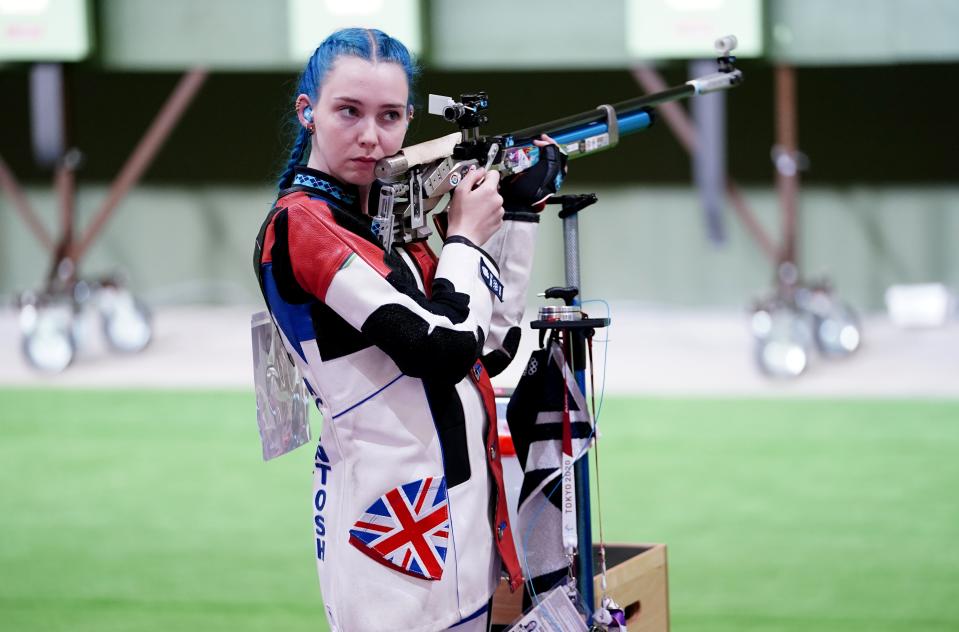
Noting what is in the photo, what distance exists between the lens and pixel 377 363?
1810mm

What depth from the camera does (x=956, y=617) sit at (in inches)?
140

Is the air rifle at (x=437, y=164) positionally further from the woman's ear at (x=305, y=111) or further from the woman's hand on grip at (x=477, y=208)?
the woman's ear at (x=305, y=111)

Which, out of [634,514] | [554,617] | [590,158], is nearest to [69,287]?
[590,158]

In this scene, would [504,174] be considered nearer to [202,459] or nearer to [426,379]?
[426,379]

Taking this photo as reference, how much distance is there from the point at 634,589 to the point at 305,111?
113cm

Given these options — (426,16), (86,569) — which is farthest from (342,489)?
(426,16)

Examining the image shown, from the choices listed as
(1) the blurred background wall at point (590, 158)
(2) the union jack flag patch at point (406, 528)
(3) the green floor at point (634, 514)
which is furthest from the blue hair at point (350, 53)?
(1) the blurred background wall at point (590, 158)

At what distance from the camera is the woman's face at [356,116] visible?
1.83 meters

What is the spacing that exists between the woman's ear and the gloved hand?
1.08 ft

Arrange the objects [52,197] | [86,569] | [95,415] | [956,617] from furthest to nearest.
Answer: [52,197] < [95,415] < [86,569] < [956,617]

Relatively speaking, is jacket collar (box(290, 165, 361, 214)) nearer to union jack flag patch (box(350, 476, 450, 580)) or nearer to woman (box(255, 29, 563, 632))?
woman (box(255, 29, 563, 632))

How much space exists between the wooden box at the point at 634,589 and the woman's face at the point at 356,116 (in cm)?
85

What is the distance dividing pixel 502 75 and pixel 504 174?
25.9 feet

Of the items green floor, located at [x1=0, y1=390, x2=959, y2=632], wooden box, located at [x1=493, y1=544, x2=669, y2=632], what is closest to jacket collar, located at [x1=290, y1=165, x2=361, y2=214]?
wooden box, located at [x1=493, y1=544, x2=669, y2=632]
